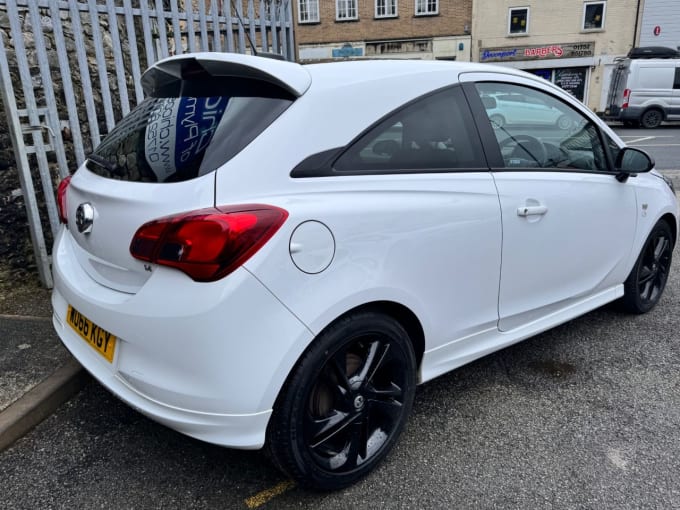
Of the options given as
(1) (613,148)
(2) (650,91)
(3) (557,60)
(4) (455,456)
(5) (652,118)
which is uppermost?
(1) (613,148)

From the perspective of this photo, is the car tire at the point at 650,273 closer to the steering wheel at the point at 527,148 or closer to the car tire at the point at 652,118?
the steering wheel at the point at 527,148

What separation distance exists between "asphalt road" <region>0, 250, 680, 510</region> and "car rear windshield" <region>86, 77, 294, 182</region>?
1.22 m

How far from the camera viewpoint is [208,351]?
5.82 feet

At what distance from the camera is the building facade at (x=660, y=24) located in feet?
87.1

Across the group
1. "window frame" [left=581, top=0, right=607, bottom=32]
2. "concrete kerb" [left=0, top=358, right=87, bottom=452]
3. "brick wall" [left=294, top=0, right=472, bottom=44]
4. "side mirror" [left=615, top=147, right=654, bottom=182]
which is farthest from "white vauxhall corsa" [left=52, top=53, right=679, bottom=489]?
"window frame" [left=581, top=0, right=607, bottom=32]

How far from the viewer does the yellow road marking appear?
2.13 meters

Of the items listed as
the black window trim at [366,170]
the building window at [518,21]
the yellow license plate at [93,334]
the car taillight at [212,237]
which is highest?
the building window at [518,21]

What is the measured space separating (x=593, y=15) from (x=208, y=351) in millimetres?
31590

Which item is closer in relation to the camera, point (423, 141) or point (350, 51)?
point (423, 141)

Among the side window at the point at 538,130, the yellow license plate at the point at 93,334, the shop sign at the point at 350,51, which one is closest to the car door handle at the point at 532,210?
the side window at the point at 538,130

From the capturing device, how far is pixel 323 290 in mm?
1909

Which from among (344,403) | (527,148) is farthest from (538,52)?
(344,403)

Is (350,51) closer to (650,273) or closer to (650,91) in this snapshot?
(650,91)

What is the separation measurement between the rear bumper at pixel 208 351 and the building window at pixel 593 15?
102ft
